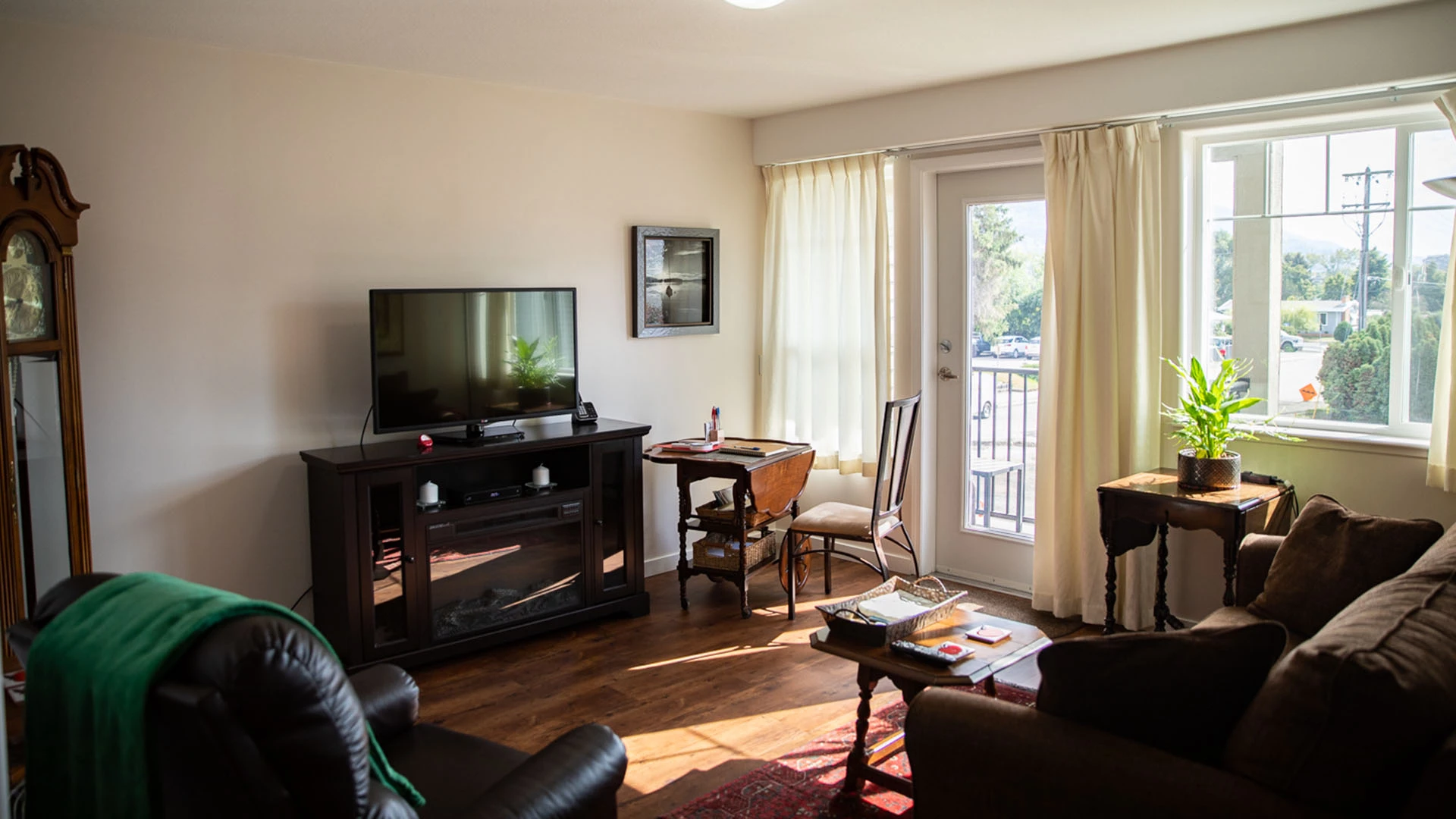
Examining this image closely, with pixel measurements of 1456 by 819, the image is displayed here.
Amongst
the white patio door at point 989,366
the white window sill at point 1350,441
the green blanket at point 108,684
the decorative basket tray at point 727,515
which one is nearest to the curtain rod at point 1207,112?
the white patio door at point 989,366

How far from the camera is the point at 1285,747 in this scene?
5.29 ft

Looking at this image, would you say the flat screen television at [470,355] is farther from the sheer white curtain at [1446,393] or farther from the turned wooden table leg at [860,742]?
the sheer white curtain at [1446,393]

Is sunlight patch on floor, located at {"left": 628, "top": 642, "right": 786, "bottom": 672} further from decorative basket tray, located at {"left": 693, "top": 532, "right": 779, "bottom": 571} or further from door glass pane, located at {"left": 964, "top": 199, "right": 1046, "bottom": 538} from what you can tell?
door glass pane, located at {"left": 964, "top": 199, "right": 1046, "bottom": 538}

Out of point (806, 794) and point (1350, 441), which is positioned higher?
point (1350, 441)

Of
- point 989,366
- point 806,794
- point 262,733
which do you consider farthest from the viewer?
point 989,366

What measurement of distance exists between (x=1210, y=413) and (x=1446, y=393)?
70 centimetres

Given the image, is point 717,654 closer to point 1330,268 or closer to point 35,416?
point 35,416

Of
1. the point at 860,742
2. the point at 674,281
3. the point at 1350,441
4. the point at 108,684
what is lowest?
the point at 860,742

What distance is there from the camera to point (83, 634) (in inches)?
64.7

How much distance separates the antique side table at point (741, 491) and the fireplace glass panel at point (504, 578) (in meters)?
0.51

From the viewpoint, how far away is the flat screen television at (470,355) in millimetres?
3836

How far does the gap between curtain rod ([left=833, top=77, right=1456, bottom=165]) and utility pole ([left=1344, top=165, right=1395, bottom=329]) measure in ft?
0.92

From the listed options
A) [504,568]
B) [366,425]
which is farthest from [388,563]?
[366,425]

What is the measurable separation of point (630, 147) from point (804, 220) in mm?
972
